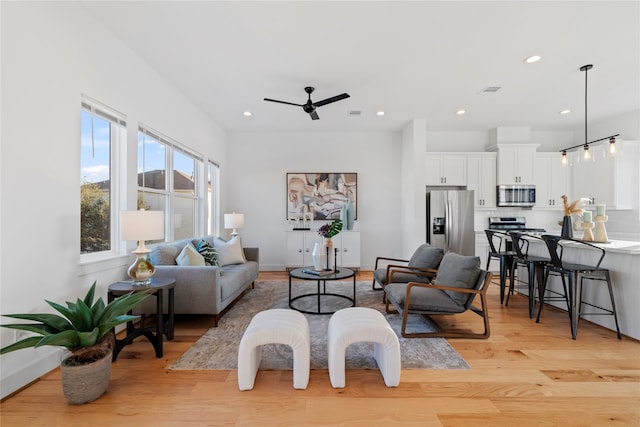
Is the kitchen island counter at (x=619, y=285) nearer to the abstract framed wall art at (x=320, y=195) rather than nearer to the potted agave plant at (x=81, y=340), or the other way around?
the abstract framed wall art at (x=320, y=195)

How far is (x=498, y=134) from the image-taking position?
5.98 metres

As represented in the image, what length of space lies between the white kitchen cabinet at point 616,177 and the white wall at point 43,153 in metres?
6.94

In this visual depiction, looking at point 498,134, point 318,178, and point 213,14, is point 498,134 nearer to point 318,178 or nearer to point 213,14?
point 318,178

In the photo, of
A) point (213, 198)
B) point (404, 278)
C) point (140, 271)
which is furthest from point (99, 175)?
point (404, 278)

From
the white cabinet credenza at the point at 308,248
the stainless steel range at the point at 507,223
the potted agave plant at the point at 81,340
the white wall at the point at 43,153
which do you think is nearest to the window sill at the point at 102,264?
the white wall at the point at 43,153

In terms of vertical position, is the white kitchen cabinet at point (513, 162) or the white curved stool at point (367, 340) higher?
the white kitchen cabinet at point (513, 162)

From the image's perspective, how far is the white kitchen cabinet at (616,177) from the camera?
16.8ft

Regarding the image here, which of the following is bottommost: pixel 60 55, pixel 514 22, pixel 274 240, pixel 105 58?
pixel 274 240

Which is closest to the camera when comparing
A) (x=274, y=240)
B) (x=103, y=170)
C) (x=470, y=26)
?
(x=470, y=26)

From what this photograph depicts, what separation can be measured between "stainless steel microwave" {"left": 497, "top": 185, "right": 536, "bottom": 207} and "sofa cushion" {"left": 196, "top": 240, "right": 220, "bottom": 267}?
5.38 metres

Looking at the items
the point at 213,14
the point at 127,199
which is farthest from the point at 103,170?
the point at 213,14

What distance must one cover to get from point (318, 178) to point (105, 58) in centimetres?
411

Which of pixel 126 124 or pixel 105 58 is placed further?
pixel 126 124

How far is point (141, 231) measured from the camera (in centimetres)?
252
